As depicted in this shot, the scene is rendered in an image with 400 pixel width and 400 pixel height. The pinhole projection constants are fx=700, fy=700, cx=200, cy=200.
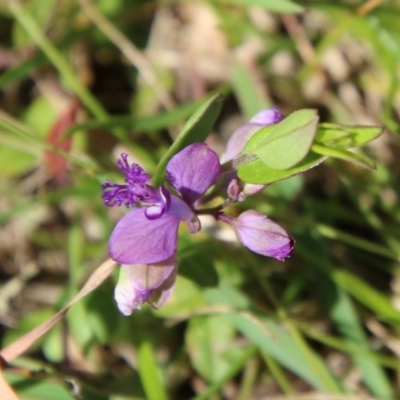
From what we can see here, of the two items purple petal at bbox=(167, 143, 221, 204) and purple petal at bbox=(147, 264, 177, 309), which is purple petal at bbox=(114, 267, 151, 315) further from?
purple petal at bbox=(167, 143, 221, 204)

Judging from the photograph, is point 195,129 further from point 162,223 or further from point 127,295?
point 127,295

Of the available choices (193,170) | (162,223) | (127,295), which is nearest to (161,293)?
(127,295)

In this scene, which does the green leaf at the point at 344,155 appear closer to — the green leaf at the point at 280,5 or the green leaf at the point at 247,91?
the green leaf at the point at 280,5

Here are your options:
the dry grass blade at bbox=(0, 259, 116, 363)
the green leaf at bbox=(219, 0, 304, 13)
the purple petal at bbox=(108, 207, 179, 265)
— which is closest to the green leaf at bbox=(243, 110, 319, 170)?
the purple petal at bbox=(108, 207, 179, 265)

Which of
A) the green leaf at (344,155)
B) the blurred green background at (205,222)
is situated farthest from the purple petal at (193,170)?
the blurred green background at (205,222)

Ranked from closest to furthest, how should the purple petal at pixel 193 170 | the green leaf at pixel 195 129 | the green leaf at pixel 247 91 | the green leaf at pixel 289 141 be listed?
1. the green leaf at pixel 289 141
2. the purple petal at pixel 193 170
3. the green leaf at pixel 195 129
4. the green leaf at pixel 247 91

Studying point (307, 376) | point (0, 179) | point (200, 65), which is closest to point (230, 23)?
point (200, 65)
